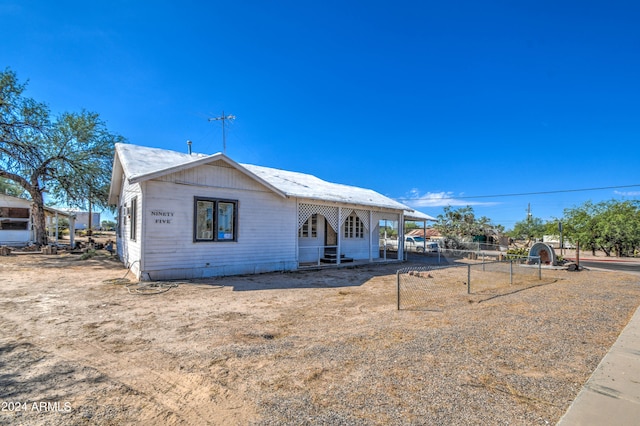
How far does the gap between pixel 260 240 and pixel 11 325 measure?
→ 6983 mm

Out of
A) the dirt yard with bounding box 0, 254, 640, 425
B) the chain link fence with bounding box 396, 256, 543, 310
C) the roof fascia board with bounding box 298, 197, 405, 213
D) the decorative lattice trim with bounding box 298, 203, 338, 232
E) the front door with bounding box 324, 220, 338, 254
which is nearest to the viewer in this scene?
the dirt yard with bounding box 0, 254, 640, 425

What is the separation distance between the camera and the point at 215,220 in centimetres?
1043

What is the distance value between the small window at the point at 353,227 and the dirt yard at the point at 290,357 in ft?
26.9

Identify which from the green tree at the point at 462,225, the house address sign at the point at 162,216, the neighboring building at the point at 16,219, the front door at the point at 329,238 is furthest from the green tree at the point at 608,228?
the neighboring building at the point at 16,219

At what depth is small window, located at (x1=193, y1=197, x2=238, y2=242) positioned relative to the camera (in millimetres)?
10070

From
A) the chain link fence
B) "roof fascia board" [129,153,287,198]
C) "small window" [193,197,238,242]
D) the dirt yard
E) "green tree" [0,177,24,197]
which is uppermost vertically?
"green tree" [0,177,24,197]

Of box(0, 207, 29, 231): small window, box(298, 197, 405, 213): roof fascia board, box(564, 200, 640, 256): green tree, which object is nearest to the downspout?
box(298, 197, 405, 213): roof fascia board

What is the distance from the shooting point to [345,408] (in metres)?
2.90

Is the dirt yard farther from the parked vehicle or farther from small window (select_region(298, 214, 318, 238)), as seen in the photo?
the parked vehicle

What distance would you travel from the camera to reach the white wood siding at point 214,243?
366 inches

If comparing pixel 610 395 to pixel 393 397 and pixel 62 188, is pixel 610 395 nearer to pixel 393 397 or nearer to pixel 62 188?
pixel 393 397

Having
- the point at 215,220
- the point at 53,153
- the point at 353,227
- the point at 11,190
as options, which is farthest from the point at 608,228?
the point at 11,190

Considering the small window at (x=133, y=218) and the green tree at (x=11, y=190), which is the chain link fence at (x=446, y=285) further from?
the green tree at (x=11, y=190)

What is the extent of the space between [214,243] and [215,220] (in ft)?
2.37
